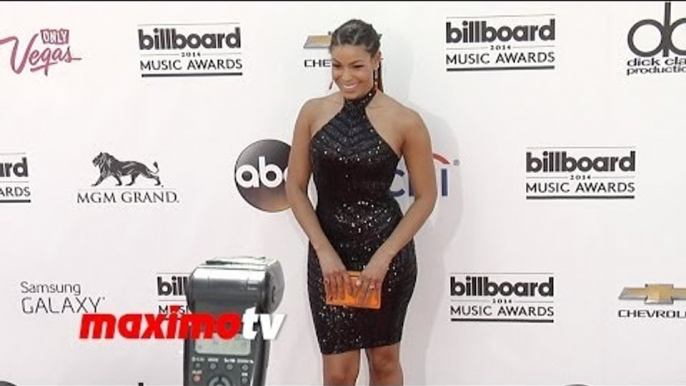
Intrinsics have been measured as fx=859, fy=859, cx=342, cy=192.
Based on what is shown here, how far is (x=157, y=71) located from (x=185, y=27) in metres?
0.17

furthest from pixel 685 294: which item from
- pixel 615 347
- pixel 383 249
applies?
Result: pixel 383 249

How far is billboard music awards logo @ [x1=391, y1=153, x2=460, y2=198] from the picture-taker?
9.16 feet

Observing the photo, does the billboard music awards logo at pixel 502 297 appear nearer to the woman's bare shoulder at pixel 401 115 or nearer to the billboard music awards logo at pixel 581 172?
the billboard music awards logo at pixel 581 172

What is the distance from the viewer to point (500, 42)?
2.68m

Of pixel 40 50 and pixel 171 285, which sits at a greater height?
pixel 40 50

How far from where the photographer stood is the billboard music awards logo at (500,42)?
2656 millimetres

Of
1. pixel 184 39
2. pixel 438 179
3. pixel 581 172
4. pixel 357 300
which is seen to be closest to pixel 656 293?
pixel 581 172

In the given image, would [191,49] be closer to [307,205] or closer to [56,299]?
[307,205]

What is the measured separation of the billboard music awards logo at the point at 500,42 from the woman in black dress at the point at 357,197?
29 centimetres

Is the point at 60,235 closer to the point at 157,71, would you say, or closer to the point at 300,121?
the point at 157,71

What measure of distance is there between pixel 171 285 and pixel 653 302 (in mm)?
1630

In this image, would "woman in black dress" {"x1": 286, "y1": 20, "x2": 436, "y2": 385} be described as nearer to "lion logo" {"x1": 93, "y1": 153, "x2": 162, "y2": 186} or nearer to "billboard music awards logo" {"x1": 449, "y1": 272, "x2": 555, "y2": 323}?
"billboard music awards logo" {"x1": 449, "y1": 272, "x2": 555, "y2": 323}

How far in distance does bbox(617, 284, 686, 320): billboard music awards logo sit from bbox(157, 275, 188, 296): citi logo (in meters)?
1.49

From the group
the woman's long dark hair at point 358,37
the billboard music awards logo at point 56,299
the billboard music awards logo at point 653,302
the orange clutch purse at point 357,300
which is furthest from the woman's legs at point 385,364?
the billboard music awards logo at point 56,299
